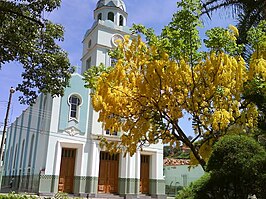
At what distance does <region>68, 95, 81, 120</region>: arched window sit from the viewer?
21906mm

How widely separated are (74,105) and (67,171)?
4656 millimetres

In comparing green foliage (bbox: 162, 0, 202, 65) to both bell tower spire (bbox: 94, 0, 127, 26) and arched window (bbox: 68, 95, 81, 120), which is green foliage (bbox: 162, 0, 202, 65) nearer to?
arched window (bbox: 68, 95, 81, 120)

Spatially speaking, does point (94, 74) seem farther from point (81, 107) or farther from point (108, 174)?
point (108, 174)

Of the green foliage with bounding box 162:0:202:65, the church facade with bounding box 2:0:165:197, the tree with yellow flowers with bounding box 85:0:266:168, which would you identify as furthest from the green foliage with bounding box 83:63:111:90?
the church facade with bounding box 2:0:165:197

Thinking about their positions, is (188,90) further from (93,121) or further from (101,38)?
(101,38)

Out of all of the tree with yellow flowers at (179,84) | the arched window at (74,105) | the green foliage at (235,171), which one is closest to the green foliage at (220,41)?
the tree with yellow flowers at (179,84)

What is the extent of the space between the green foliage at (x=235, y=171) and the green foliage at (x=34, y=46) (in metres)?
4.27

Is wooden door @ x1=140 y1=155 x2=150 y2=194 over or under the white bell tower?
under

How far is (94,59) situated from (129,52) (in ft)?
53.7

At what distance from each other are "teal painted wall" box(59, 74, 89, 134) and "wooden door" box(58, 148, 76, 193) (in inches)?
71.6

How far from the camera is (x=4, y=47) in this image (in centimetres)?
714

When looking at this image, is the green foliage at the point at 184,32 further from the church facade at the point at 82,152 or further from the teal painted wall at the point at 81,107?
the teal painted wall at the point at 81,107

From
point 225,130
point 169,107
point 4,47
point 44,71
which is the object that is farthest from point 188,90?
point 4,47

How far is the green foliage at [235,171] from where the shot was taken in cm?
564
